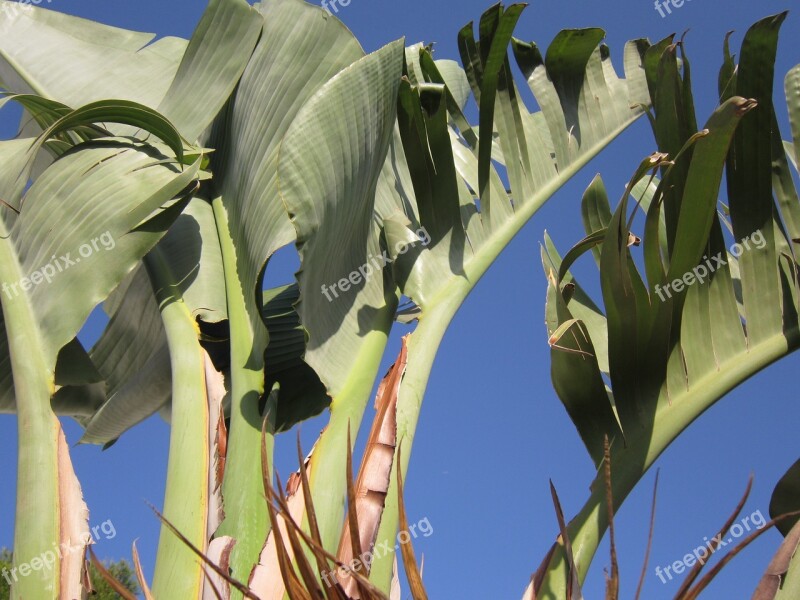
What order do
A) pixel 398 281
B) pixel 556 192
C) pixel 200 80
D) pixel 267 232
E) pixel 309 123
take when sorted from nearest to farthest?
pixel 309 123 → pixel 267 232 → pixel 398 281 → pixel 200 80 → pixel 556 192

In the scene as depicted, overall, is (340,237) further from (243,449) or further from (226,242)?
(243,449)

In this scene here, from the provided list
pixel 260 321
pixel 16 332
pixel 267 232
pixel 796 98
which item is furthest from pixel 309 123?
pixel 796 98

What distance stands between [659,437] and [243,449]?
0.82 metres

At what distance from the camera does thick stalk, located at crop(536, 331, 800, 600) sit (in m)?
1.39

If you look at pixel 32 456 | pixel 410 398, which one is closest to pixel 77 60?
pixel 32 456

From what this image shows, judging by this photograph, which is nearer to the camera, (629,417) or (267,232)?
(629,417)

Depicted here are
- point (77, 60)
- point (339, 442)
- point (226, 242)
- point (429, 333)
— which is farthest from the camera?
point (77, 60)

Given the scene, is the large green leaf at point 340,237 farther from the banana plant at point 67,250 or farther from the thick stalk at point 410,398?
the banana plant at point 67,250

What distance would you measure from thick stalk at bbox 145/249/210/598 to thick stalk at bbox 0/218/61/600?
190mm

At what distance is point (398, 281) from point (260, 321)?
367 millimetres

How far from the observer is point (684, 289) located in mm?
1536

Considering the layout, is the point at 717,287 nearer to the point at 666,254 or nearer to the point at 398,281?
the point at 666,254

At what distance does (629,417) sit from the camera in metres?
1.54

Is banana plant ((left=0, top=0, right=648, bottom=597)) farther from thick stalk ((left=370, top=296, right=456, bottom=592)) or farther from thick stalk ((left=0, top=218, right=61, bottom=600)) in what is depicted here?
thick stalk ((left=0, top=218, right=61, bottom=600))
